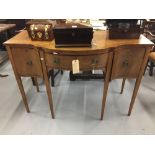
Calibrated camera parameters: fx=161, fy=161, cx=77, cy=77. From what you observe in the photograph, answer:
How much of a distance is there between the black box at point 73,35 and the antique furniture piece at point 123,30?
23cm

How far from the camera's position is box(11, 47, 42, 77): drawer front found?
124cm

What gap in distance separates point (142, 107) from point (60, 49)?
1138 millimetres

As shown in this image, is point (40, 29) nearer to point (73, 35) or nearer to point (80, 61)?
point (73, 35)

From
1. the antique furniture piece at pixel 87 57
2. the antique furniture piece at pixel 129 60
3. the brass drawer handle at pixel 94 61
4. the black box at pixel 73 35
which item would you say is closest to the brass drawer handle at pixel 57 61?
the antique furniture piece at pixel 87 57

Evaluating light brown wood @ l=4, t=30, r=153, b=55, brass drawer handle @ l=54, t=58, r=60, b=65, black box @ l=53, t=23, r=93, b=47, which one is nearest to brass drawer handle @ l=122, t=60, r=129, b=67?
light brown wood @ l=4, t=30, r=153, b=55

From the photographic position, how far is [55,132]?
1.43 metres

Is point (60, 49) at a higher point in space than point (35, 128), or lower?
higher

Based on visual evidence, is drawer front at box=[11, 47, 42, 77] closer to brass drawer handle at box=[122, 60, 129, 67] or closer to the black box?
the black box

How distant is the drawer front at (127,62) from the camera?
1.20 meters

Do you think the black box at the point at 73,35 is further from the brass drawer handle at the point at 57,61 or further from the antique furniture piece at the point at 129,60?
the antique furniture piece at the point at 129,60

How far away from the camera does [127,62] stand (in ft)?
4.14

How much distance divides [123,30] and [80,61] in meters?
0.42
